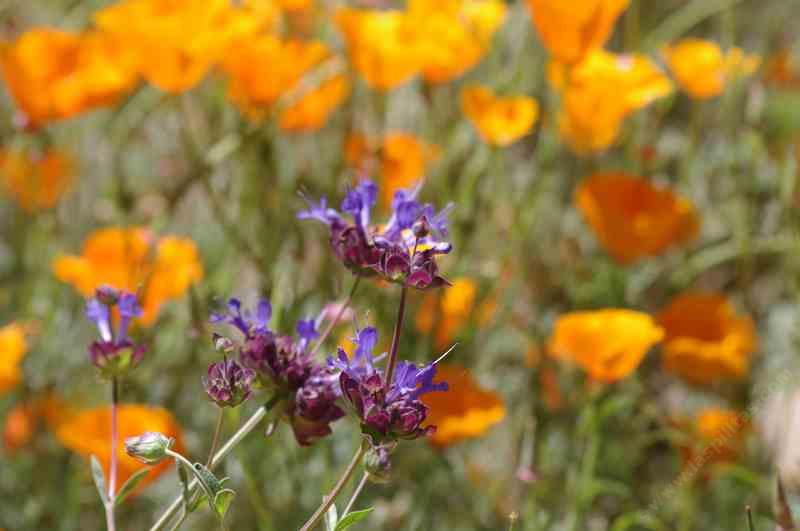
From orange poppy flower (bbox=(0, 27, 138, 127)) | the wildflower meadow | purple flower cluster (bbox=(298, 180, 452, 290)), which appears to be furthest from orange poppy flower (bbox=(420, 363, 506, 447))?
orange poppy flower (bbox=(0, 27, 138, 127))


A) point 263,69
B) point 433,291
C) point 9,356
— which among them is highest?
point 263,69

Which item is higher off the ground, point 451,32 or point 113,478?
point 451,32

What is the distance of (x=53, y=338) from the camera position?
1435 mm

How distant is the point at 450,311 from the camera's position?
1.34 m

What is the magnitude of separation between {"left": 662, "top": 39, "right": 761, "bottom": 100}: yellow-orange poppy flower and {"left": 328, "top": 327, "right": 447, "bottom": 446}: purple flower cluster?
3.61 ft

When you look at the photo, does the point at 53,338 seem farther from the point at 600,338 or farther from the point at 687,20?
the point at 687,20

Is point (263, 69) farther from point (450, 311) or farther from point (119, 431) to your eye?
point (119, 431)

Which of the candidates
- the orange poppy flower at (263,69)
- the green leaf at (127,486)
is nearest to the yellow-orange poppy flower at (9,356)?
the orange poppy flower at (263,69)

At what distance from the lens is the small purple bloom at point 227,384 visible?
0.64 m

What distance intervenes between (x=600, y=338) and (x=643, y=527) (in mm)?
319

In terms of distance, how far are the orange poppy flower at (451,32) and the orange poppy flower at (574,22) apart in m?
0.13

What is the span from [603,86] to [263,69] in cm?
43

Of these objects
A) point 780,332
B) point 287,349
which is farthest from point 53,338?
point 780,332

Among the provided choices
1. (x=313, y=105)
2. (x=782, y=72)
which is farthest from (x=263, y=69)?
(x=782, y=72)
